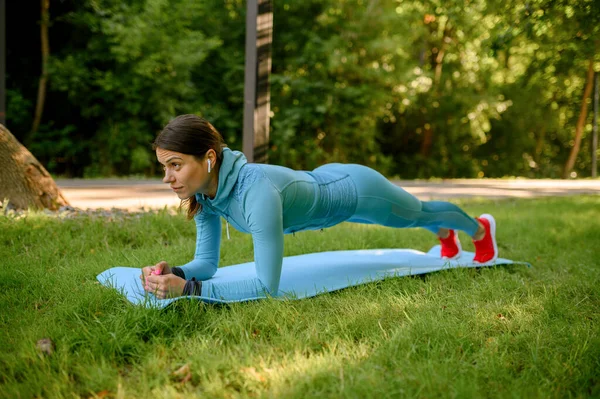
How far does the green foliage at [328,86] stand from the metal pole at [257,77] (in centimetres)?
306

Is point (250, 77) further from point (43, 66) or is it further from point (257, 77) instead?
point (43, 66)

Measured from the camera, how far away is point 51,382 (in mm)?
1896

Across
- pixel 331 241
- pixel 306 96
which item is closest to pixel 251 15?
pixel 331 241

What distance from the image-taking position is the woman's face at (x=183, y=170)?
255cm

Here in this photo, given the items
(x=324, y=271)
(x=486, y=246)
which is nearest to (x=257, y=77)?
(x=324, y=271)

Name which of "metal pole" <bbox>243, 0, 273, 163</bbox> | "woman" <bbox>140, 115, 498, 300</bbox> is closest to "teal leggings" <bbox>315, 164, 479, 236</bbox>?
"woman" <bbox>140, 115, 498, 300</bbox>

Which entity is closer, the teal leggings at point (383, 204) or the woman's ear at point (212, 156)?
the woman's ear at point (212, 156)

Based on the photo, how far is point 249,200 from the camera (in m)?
2.59

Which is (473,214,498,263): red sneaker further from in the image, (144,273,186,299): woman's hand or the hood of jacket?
(144,273,186,299): woman's hand

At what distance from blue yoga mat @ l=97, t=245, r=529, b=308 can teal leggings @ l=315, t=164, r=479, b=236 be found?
333mm

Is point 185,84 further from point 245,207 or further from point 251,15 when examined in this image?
point 245,207

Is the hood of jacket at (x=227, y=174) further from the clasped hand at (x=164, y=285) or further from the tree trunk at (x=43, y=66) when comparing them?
the tree trunk at (x=43, y=66)

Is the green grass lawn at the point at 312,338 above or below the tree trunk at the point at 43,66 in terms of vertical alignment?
below

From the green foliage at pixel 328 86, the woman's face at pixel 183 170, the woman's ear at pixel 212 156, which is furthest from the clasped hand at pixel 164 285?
the green foliage at pixel 328 86
